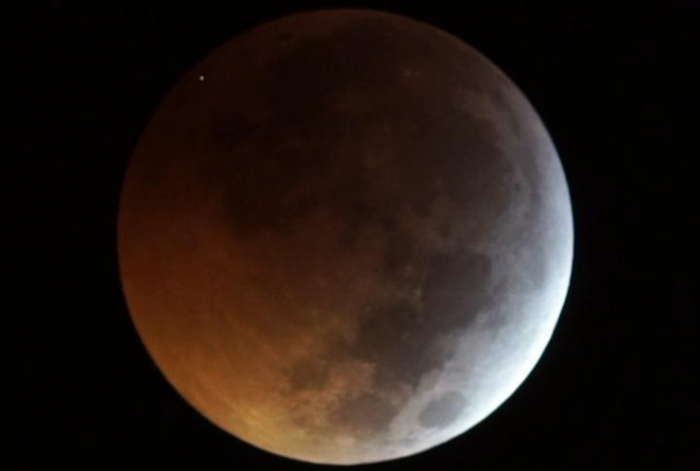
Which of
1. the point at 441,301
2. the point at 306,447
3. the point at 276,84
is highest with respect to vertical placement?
the point at 276,84

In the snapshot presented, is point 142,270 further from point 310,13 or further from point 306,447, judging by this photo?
point 310,13

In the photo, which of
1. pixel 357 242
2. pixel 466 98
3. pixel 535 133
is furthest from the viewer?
pixel 535 133

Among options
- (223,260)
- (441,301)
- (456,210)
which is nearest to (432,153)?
(456,210)

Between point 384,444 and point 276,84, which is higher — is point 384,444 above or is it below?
below

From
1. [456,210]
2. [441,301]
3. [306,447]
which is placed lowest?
[306,447]

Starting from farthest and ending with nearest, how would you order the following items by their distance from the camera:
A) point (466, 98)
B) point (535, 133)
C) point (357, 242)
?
1. point (535, 133)
2. point (466, 98)
3. point (357, 242)

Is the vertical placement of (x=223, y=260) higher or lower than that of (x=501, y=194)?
lower

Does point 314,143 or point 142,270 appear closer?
point 314,143

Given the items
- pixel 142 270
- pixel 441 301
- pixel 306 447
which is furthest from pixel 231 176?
pixel 306 447

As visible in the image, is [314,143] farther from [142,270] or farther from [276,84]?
[142,270]
